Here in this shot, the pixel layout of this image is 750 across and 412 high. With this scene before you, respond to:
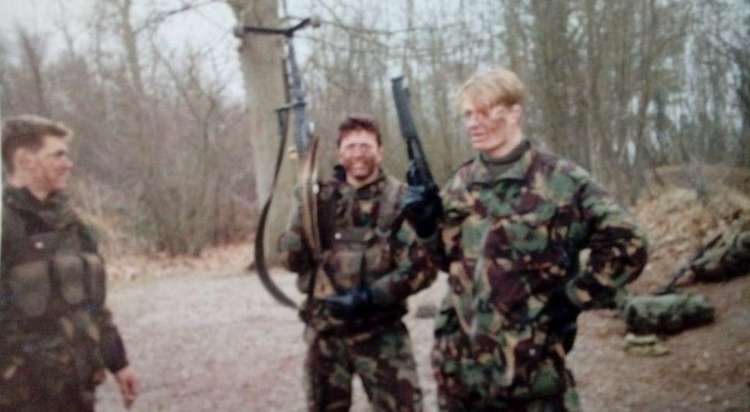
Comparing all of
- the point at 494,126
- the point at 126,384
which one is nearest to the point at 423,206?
the point at 494,126

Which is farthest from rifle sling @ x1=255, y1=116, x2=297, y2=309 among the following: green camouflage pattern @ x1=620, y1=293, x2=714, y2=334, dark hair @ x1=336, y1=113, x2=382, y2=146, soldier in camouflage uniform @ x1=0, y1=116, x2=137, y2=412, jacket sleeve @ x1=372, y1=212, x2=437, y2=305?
green camouflage pattern @ x1=620, y1=293, x2=714, y2=334

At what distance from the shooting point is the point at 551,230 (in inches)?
58.4

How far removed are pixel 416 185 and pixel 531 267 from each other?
310 mm

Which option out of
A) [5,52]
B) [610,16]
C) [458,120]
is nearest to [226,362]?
[458,120]

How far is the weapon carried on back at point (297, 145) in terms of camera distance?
181cm

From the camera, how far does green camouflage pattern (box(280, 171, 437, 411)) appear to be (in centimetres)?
178

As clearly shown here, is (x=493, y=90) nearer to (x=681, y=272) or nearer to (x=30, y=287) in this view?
(x=30, y=287)

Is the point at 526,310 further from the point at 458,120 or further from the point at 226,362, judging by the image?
the point at 226,362

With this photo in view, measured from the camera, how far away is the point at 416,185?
1599 mm

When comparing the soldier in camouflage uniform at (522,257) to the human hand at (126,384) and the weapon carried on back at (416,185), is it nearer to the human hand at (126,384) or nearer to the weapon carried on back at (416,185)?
the weapon carried on back at (416,185)

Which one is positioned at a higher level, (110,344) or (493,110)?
(493,110)

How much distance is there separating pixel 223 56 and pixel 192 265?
Answer: 0.58 metres

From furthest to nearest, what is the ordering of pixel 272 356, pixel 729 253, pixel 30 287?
pixel 272 356 < pixel 729 253 < pixel 30 287

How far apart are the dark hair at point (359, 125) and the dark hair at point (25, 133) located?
0.66 meters
